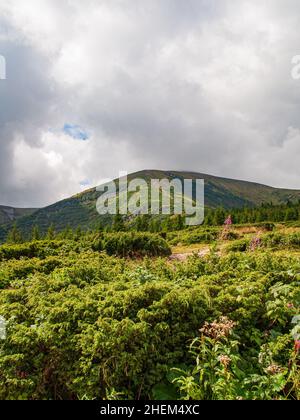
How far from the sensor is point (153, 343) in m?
4.57

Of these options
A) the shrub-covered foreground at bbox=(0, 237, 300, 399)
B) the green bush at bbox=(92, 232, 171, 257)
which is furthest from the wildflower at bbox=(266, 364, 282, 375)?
the green bush at bbox=(92, 232, 171, 257)

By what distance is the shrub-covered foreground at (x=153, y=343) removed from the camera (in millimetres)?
4121

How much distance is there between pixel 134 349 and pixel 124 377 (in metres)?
0.36

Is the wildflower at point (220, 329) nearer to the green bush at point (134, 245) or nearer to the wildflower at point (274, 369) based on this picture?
the wildflower at point (274, 369)

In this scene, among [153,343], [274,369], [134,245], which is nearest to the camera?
[274,369]

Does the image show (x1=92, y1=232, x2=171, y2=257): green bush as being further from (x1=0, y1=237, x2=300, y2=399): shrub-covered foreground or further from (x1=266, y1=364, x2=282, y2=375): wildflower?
(x1=266, y1=364, x2=282, y2=375): wildflower

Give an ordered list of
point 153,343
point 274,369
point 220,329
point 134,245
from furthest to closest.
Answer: point 134,245 → point 220,329 → point 153,343 → point 274,369

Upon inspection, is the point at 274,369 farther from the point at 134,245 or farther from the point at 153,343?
the point at 134,245

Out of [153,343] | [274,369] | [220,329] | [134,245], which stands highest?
[134,245]

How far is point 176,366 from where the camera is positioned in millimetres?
→ 4574

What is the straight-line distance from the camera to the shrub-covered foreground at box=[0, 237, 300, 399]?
412 centimetres

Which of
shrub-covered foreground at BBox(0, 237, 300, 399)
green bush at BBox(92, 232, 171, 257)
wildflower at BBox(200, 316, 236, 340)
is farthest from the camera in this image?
green bush at BBox(92, 232, 171, 257)

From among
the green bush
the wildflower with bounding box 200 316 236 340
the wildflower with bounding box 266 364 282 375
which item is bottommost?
the wildflower with bounding box 266 364 282 375

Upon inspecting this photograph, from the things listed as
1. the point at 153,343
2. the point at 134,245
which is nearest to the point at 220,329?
the point at 153,343
